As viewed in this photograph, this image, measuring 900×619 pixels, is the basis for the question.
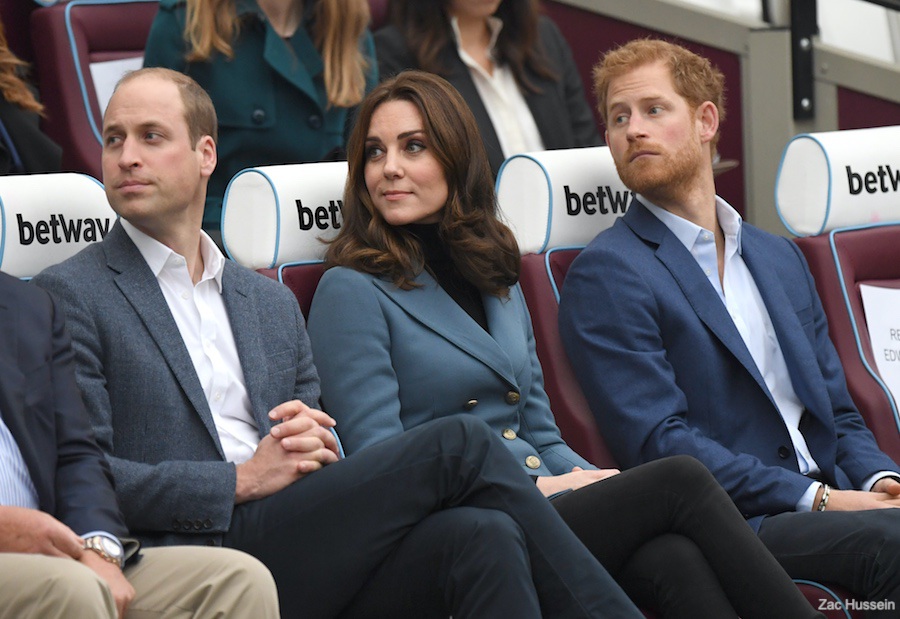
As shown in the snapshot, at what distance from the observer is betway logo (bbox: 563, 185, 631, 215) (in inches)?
144

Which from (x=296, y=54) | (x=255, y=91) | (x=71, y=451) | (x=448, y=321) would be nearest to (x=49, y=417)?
(x=71, y=451)

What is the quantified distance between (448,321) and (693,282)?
0.57 m

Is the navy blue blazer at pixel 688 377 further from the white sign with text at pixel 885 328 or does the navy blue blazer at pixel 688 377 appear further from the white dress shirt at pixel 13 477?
the white dress shirt at pixel 13 477

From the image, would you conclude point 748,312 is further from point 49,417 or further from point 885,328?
point 49,417

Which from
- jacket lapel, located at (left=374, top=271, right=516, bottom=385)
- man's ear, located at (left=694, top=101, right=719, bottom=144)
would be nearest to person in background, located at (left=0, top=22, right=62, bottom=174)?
jacket lapel, located at (left=374, top=271, right=516, bottom=385)

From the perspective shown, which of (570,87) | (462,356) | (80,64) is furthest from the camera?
(570,87)

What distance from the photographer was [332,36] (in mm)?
4242

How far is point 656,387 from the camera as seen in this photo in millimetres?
3258

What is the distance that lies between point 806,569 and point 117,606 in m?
1.36

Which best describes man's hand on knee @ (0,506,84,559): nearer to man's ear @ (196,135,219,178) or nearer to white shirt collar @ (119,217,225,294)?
white shirt collar @ (119,217,225,294)

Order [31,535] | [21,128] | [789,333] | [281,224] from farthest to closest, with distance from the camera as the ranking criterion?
[21,128] < [789,333] < [281,224] < [31,535]

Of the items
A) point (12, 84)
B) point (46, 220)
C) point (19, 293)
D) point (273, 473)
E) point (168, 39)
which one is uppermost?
point (168, 39)

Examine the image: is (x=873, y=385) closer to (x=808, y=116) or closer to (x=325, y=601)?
(x=325, y=601)

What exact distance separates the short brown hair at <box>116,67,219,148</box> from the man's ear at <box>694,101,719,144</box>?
1.19 metres
